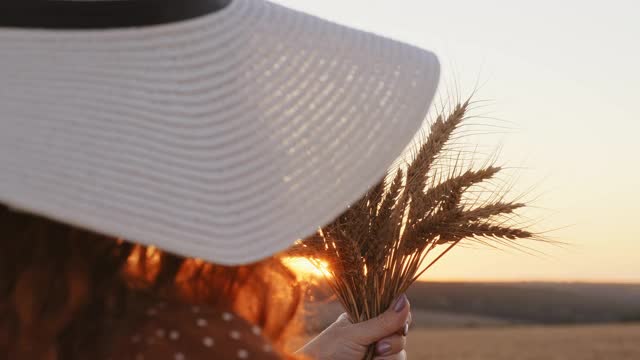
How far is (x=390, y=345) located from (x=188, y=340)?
1.17m

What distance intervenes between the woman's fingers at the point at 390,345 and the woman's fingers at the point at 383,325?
1 cm

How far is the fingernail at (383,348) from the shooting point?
6.19 feet

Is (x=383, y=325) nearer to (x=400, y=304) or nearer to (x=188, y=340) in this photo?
(x=400, y=304)

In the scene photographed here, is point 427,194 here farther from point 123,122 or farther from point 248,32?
point 123,122

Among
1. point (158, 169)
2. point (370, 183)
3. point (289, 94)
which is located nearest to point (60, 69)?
point (158, 169)

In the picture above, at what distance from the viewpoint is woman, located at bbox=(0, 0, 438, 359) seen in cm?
78

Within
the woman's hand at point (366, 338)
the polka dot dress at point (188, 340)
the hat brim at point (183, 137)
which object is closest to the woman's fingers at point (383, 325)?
the woman's hand at point (366, 338)

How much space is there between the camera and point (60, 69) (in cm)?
83

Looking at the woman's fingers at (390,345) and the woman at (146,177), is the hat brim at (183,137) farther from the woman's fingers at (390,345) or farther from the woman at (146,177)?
the woman's fingers at (390,345)

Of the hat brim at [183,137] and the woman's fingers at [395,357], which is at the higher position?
the hat brim at [183,137]

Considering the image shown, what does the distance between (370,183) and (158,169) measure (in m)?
0.26

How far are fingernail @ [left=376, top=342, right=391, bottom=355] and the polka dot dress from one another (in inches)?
43.7

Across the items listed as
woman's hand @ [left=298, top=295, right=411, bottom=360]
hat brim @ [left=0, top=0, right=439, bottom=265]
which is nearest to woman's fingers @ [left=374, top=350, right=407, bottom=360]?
woman's hand @ [left=298, top=295, right=411, bottom=360]

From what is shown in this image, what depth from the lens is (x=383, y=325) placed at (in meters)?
1.93
